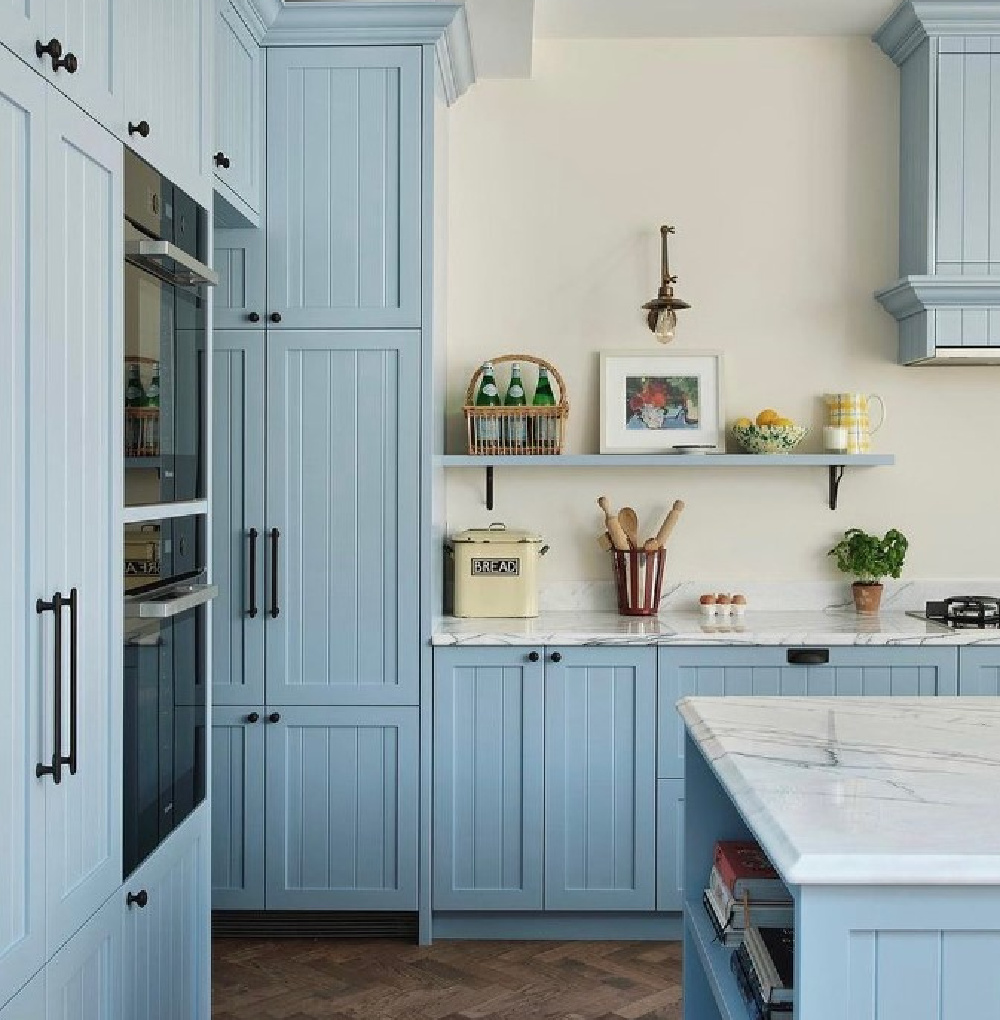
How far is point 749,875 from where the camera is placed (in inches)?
81.7

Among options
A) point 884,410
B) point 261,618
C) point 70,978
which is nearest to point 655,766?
point 261,618

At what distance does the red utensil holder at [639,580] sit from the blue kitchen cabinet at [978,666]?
929 millimetres

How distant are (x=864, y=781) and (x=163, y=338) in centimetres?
147

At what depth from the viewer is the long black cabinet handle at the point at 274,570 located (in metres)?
3.50

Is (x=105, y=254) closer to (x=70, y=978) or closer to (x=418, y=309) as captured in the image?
(x=70, y=978)

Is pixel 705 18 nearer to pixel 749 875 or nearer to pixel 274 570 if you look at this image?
pixel 274 570

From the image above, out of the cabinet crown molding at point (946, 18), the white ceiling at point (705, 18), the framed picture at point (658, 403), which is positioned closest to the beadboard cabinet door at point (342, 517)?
the framed picture at point (658, 403)

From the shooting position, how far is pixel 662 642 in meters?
3.53

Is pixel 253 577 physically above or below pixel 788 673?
above

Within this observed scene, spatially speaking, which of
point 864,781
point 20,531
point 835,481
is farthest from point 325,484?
point 864,781

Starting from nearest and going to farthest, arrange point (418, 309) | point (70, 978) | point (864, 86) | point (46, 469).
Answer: point (46, 469) < point (70, 978) < point (418, 309) < point (864, 86)

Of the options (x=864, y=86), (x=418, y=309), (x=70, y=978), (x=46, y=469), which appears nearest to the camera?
(x=46, y=469)

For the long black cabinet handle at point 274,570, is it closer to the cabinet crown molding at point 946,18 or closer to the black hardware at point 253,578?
the black hardware at point 253,578

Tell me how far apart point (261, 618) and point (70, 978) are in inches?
64.9
